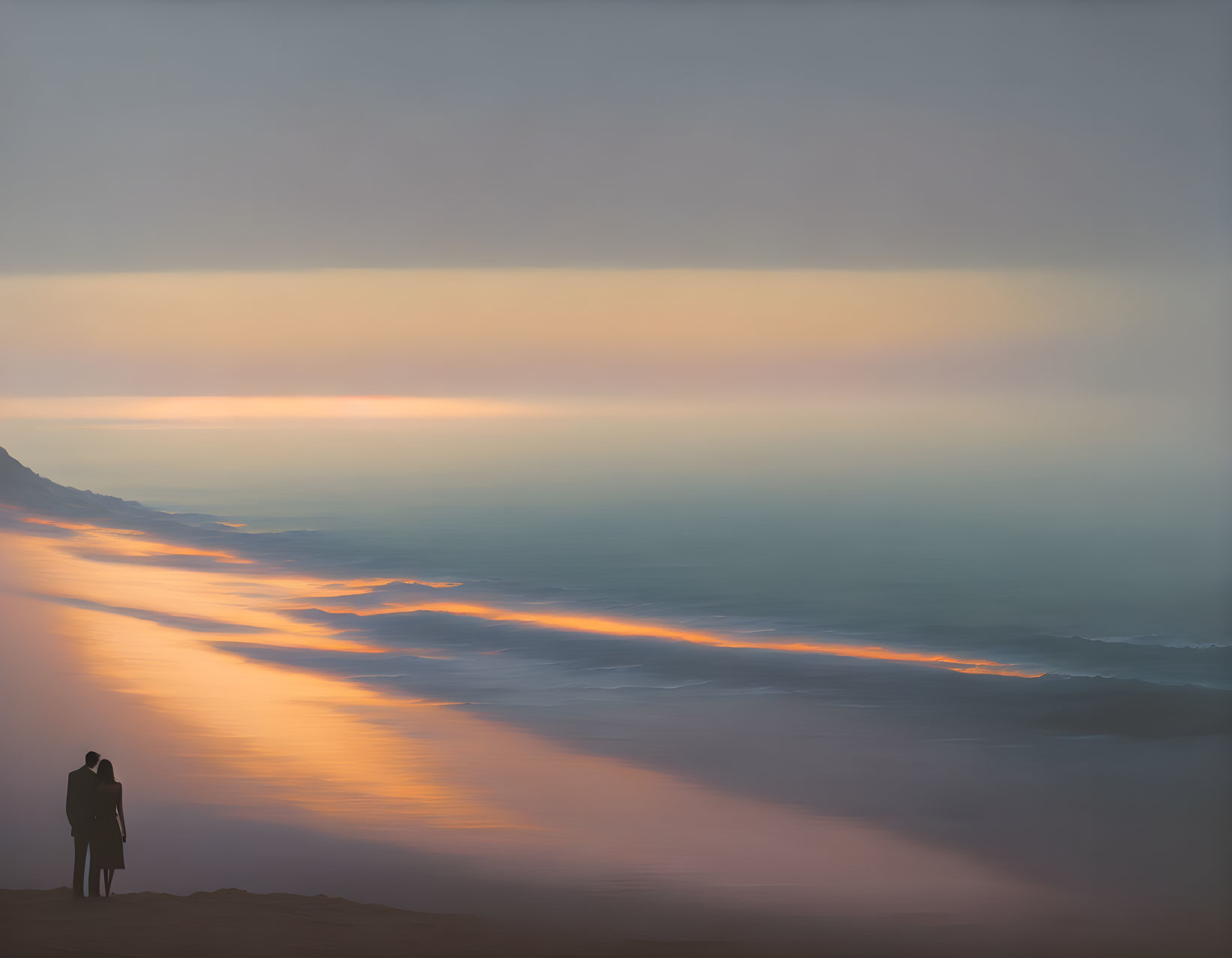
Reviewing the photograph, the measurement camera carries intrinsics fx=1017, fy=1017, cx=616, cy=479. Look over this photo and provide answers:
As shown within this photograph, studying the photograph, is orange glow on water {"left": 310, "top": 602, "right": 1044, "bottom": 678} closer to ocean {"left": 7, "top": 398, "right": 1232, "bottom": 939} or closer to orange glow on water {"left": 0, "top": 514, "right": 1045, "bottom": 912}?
ocean {"left": 7, "top": 398, "right": 1232, "bottom": 939}

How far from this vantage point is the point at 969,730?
8312 millimetres

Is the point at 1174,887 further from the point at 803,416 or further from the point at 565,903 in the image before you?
the point at 803,416

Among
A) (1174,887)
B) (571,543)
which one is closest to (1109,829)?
(1174,887)

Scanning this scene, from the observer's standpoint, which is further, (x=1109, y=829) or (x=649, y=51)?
(x=649, y=51)

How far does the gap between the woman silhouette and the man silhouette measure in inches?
0.9

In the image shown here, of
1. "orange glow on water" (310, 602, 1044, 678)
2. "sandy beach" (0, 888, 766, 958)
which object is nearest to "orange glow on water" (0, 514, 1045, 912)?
"sandy beach" (0, 888, 766, 958)

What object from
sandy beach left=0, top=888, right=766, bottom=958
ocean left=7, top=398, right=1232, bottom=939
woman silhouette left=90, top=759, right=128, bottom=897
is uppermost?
ocean left=7, top=398, right=1232, bottom=939

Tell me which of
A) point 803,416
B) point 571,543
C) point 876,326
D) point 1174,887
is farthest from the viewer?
point 571,543

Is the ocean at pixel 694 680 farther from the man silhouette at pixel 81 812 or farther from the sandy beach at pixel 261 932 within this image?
the man silhouette at pixel 81 812

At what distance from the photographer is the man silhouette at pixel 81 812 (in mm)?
4738

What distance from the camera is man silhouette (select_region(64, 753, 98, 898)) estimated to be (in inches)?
187

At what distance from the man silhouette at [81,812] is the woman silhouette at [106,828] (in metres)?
0.02

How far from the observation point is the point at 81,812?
4.77 metres

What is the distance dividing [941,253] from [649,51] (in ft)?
8.74
